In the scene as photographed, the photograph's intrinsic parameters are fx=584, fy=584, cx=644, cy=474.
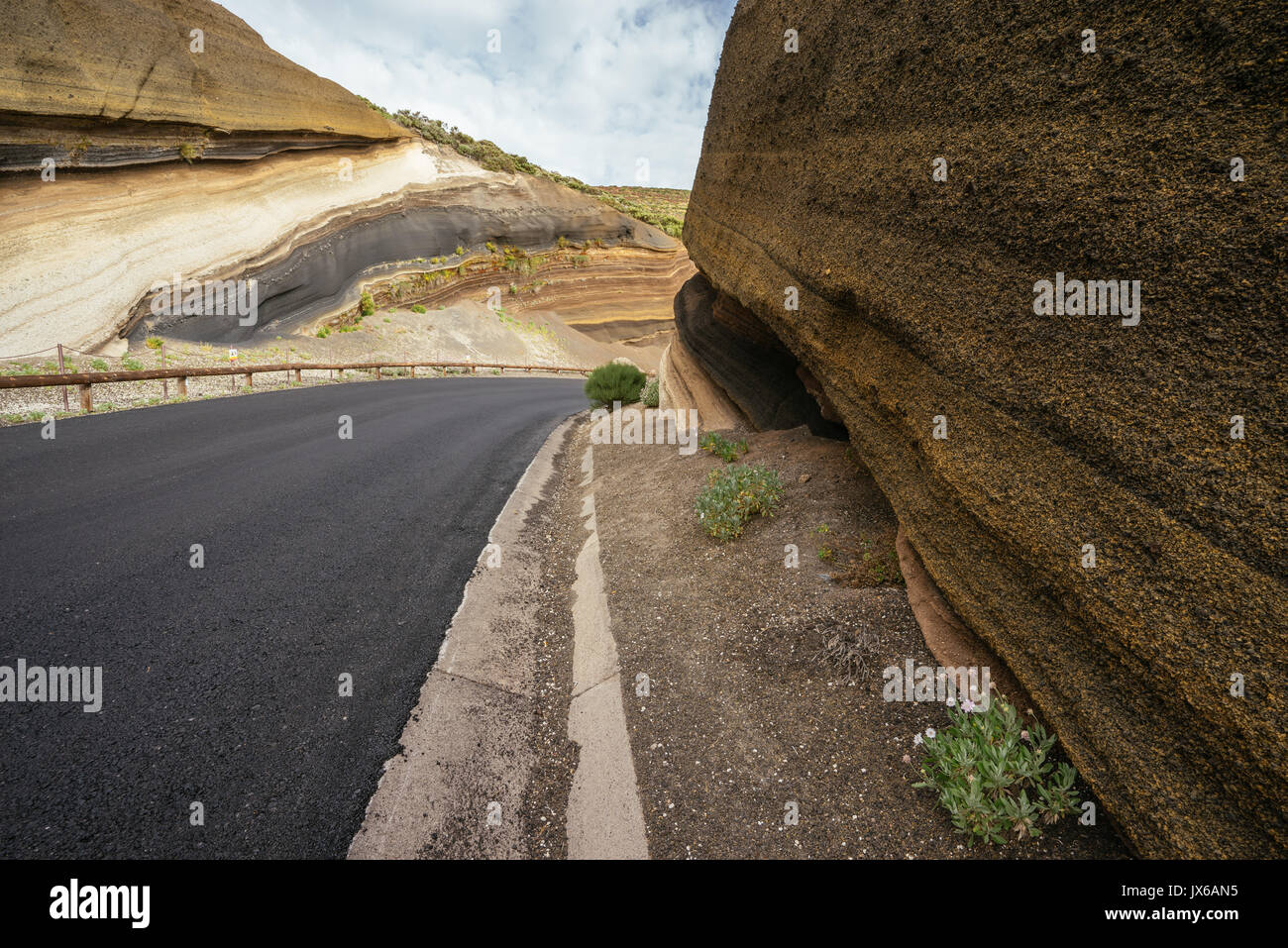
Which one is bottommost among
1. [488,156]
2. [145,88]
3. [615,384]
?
[615,384]

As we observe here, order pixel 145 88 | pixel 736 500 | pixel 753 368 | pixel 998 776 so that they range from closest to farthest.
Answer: pixel 998 776 → pixel 736 500 → pixel 753 368 → pixel 145 88

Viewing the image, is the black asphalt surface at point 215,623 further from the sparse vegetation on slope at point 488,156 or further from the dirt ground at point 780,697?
the sparse vegetation on slope at point 488,156

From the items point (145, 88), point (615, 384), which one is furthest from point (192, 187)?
point (615, 384)

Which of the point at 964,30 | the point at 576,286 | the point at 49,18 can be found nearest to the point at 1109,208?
the point at 964,30

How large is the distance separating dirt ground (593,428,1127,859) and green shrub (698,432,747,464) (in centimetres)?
102

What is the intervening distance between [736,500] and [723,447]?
164 cm

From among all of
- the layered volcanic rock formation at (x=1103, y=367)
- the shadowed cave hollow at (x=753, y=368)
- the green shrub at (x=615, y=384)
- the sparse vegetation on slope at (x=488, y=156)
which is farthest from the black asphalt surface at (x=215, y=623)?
the sparse vegetation on slope at (x=488, y=156)

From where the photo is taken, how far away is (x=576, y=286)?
34219mm

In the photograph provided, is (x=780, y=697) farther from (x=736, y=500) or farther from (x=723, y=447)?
(x=723, y=447)

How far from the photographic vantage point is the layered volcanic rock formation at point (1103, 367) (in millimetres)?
1862

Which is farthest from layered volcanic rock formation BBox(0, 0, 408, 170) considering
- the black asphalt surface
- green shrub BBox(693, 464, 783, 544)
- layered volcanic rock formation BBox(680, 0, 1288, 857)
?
layered volcanic rock formation BBox(680, 0, 1288, 857)

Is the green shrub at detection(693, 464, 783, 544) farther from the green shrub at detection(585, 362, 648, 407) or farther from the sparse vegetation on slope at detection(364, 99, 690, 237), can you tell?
the sparse vegetation on slope at detection(364, 99, 690, 237)

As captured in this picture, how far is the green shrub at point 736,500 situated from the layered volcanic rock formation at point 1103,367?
1.21 meters

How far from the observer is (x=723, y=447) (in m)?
6.59
